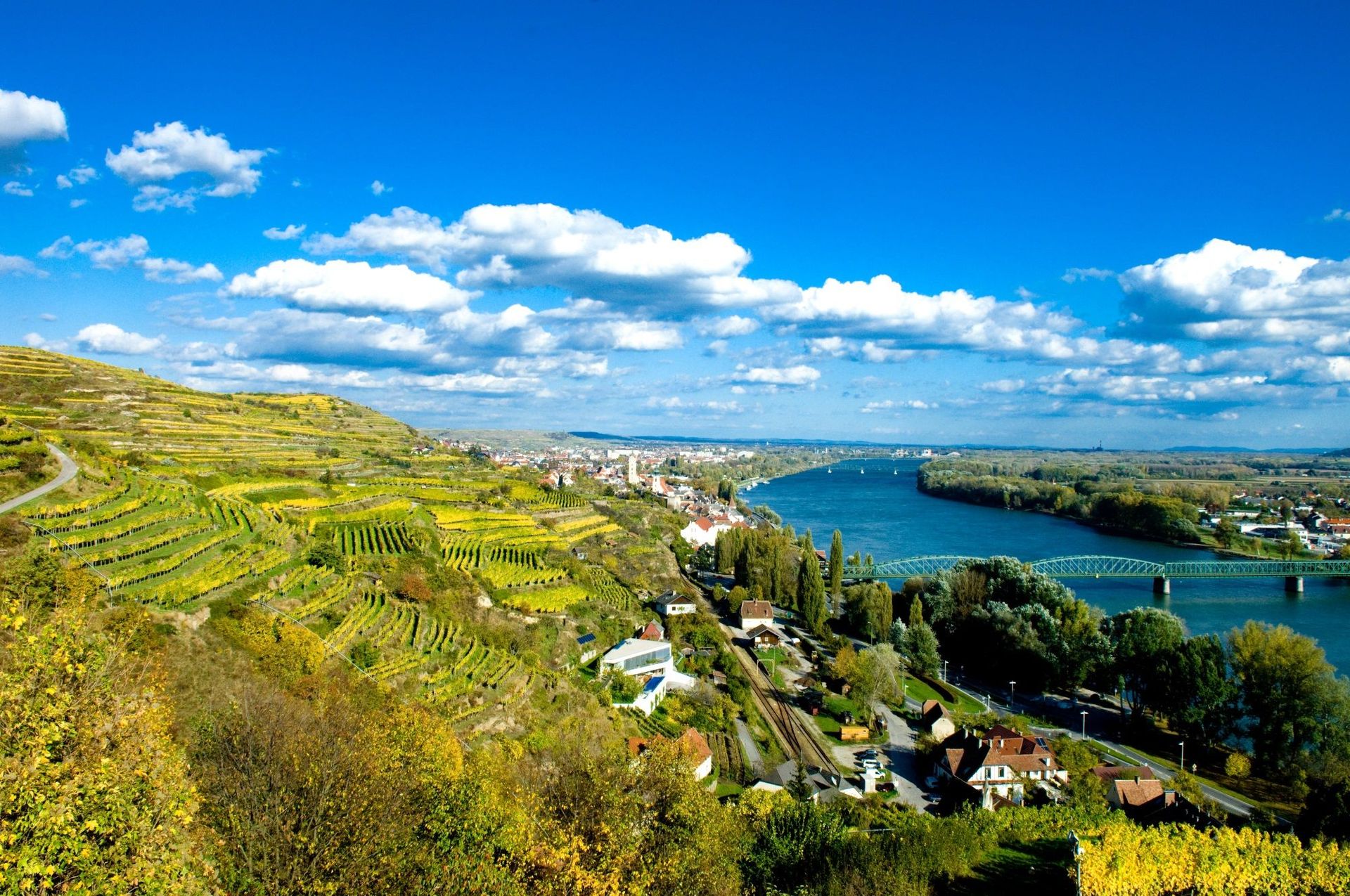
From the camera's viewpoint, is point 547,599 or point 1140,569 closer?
point 547,599

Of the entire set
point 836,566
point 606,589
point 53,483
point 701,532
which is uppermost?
point 53,483

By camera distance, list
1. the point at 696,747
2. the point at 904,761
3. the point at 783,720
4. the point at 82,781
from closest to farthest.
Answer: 1. the point at 82,781
2. the point at 696,747
3. the point at 904,761
4. the point at 783,720

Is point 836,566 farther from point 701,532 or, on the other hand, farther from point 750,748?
point 750,748

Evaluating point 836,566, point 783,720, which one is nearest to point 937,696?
point 783,720

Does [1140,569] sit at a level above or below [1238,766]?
above

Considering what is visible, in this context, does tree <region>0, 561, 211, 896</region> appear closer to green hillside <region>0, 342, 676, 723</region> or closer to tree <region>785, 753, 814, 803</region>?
green hillside <region>0, 342, 676, 723</region>

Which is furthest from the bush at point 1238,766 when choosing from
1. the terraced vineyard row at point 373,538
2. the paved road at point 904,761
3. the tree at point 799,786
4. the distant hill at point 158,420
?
the distant hill at point 158,420

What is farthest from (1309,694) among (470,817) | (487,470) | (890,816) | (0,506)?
(487,470)

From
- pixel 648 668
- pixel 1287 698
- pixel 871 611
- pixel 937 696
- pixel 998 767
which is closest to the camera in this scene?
pixel 998 767
